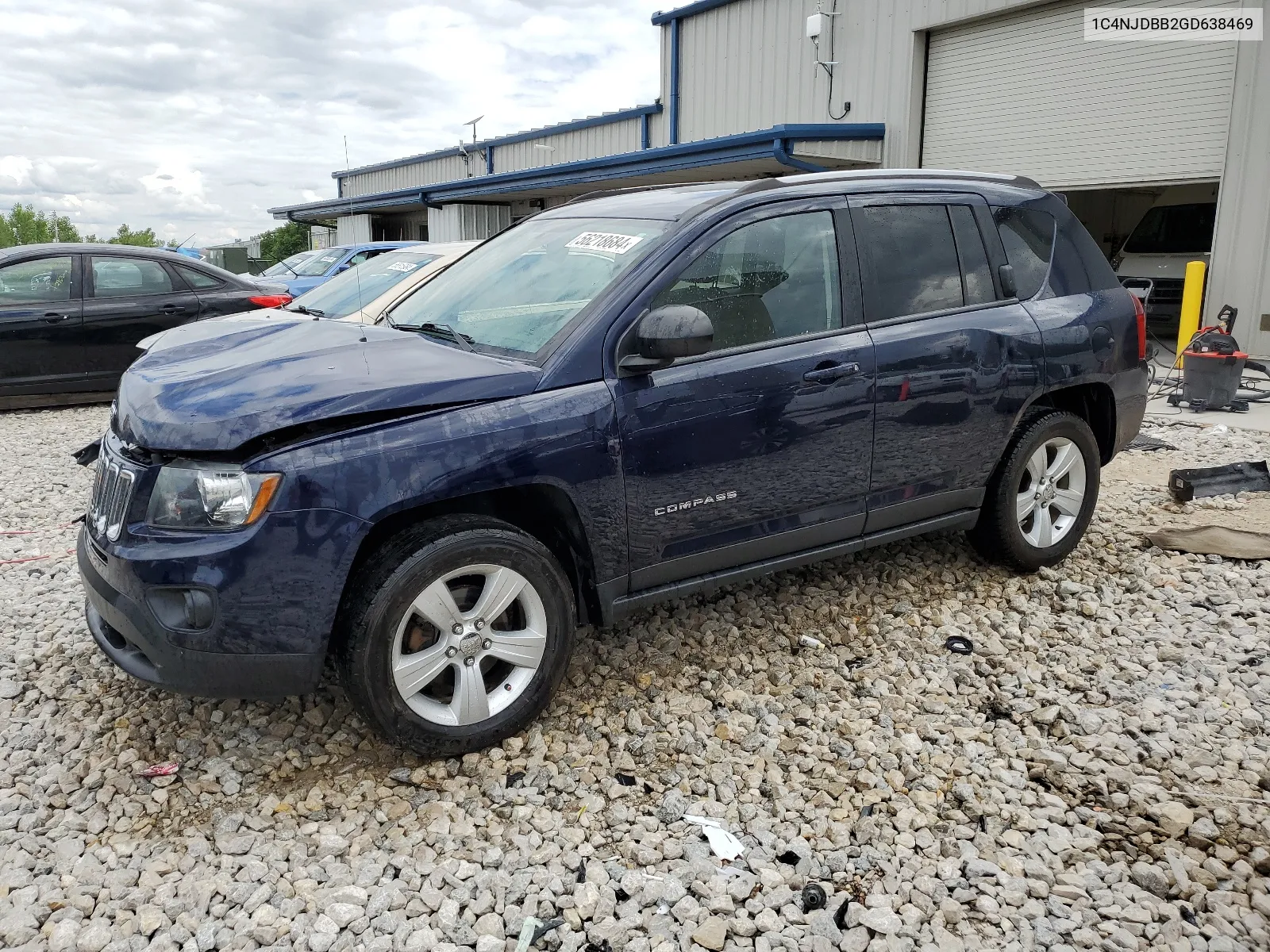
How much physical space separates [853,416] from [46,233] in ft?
258

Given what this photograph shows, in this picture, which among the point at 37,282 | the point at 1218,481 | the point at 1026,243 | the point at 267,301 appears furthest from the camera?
the point at 267,301

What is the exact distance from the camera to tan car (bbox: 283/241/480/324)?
7262 mm

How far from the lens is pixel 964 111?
14000 mm

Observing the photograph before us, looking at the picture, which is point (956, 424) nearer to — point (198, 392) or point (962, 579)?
point (962, 579)

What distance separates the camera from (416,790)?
3154 millimetres

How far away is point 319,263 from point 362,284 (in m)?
6.15

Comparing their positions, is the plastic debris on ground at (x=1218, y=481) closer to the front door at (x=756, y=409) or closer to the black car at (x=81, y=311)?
the front door at (x=756, y=409)

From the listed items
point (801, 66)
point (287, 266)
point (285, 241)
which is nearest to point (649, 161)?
point (801, 66)

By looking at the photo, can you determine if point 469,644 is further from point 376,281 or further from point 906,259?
point 376,281

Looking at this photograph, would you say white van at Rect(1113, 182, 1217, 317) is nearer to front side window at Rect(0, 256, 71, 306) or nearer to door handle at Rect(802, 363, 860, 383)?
door handle at Rect(802, 363, 860, 383)

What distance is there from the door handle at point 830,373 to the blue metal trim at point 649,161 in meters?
11.4

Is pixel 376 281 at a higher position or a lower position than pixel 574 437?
higher

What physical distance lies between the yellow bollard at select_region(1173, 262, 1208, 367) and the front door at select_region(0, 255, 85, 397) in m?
11.4

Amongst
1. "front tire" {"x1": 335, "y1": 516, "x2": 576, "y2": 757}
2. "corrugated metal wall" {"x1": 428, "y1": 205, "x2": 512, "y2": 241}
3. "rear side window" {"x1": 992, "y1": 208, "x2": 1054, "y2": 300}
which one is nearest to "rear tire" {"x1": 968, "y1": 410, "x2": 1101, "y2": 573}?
"rear side window" {"x1": 992, "y1": 208, "x2": 1054, "y2": 300}
